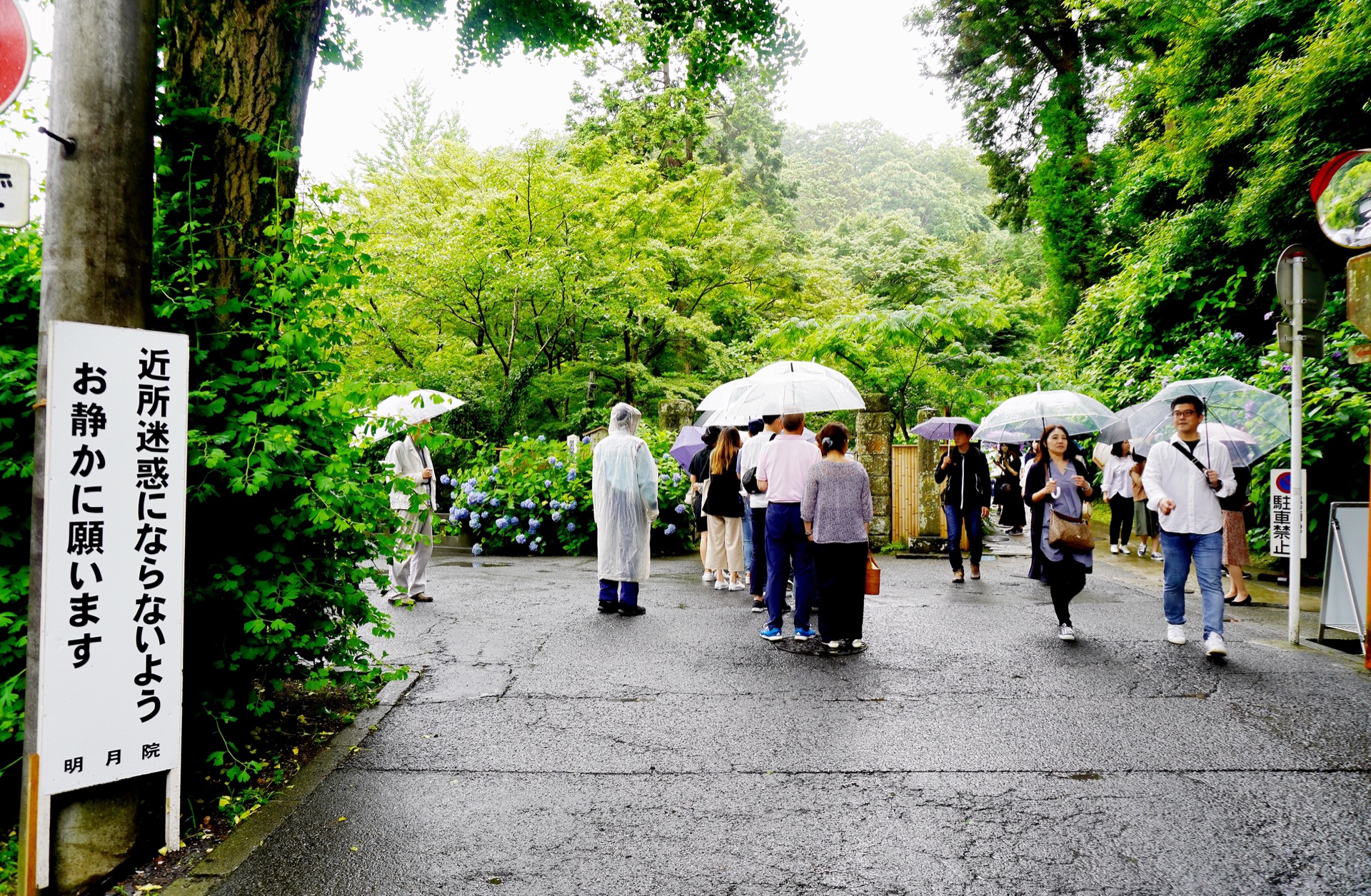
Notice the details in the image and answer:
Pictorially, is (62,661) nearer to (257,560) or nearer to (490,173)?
(257,560)

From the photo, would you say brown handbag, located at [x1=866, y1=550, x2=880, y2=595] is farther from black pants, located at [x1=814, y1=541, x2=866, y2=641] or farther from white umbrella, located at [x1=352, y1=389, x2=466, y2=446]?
white umbrella, located at [x1=352, y1=389, x2=466, y2=446]

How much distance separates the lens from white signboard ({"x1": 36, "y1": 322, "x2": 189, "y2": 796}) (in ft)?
10.3

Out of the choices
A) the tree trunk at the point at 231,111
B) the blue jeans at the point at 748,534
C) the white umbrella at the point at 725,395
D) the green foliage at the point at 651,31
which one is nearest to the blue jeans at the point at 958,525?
the blue jeans at the point at 748,534

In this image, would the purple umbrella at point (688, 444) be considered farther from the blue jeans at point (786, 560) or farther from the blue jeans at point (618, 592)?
the blue jeans at point (786, 560)

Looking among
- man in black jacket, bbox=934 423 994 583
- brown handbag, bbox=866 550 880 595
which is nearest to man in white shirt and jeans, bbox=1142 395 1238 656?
brown handbag, bbox=866 550 880 595

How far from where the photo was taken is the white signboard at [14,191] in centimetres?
282

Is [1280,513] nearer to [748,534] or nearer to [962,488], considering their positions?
[962,488]

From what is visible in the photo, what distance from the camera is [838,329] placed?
53.9 ft

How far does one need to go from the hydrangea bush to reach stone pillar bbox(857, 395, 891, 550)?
9.33 ft

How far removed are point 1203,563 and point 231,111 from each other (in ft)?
22.9

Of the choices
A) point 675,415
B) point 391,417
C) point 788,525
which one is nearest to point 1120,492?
point 675,415

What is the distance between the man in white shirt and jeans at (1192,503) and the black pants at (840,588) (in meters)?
2.27

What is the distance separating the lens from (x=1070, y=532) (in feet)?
24.4

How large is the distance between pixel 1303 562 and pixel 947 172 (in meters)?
Answer: 48.2
